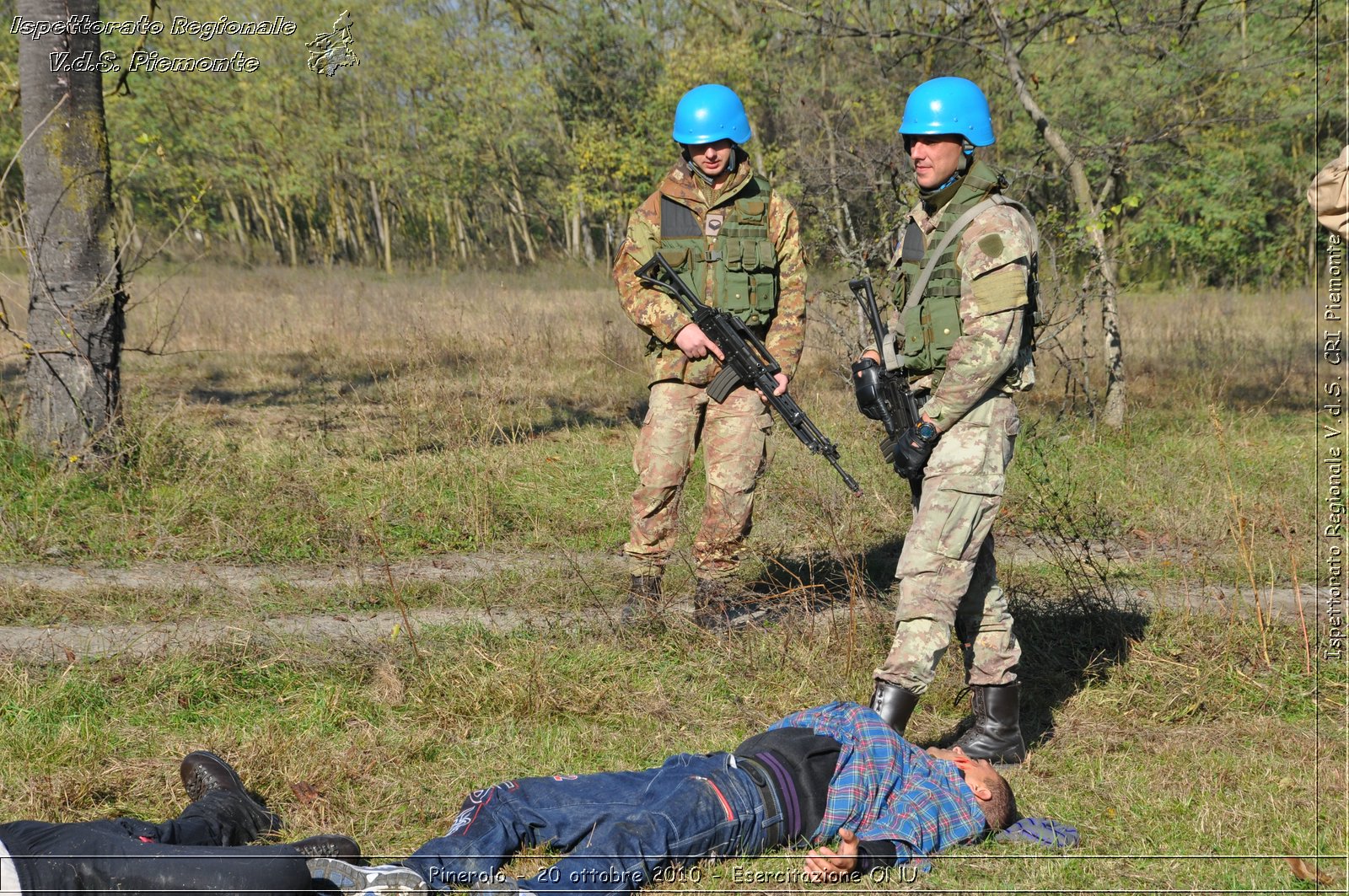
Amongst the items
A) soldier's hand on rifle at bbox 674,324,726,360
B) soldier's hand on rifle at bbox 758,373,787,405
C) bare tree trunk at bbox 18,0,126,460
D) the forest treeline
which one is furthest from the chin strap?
the forest treeline

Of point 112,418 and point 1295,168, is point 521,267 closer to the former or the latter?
point 1295,168

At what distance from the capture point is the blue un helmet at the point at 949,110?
12.0 feet

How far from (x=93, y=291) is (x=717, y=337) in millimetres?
4423

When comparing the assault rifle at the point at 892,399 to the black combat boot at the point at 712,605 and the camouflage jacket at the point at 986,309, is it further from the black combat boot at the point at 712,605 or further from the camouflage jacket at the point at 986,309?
the black combat boot at the point at 712,605

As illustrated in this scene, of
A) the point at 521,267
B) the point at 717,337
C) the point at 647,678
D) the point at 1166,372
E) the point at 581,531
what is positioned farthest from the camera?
the point at 521,267

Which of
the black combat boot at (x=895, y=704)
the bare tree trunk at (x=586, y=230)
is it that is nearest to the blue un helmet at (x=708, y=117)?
the black combat boot at (x=895, y=704)

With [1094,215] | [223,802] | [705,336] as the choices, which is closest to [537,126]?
[1094,215]

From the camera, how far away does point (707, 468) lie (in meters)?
5.04

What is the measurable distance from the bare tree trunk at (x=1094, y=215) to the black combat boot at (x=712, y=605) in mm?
4748

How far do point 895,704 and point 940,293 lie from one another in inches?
56.5

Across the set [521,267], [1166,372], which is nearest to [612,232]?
[521,267]

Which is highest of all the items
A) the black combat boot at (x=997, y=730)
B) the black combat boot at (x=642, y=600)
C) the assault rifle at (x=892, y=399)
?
the assault rifle at (x=892, y=399)

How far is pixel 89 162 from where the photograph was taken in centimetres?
686

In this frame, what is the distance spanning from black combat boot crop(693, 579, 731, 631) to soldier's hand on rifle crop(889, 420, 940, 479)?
4.57 ft
